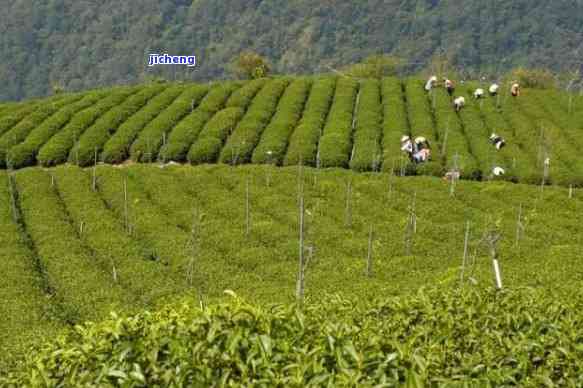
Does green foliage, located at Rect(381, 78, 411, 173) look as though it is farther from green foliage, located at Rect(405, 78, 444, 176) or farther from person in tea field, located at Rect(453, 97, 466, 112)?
person in tea field, located at Rect(453, 97, 466, 112)

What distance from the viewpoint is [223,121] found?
64.2 m

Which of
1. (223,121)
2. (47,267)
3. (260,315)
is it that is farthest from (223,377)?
(223,121)

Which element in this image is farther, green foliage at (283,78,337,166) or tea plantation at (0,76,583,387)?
green foliage at (283,78,337,166)

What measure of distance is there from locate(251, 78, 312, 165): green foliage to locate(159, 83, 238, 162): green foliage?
18.9 ft

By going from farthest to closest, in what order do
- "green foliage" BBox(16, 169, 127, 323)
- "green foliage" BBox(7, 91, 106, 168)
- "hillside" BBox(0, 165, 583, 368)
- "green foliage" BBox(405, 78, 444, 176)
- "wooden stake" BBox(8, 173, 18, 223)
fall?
"green foliage" BBox(7, 91, 106, 168) → "green foliage" BBox(405, 78, 444, 176) → "wooden stake" BBox(8, 173, 18, 223) → "green foliage" BBox(16, 169, 127, 323) → "hillside" BBox(0, 165, 583, 368)

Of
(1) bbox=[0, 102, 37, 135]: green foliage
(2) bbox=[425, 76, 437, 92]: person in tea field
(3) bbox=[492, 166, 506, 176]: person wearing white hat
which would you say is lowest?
(3) bbox=[492, 166, 506, 176]: person wearing white hat

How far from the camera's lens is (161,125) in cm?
6356

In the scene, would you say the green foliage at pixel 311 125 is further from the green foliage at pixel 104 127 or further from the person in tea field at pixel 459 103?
the green foliage at pixel 104 127

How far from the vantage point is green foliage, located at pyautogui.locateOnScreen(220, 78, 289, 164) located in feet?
187

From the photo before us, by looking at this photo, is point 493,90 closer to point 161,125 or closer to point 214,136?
point 214,136

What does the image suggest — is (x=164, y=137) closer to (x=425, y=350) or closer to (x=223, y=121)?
(x=223, y=121)

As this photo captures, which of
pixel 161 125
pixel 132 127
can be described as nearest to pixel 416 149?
pixel 161 125

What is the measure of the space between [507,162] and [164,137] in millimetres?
27042

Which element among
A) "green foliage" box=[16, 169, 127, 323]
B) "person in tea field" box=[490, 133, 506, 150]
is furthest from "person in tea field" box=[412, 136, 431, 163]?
"green foliage" box=[16, 169, 127, 323]
